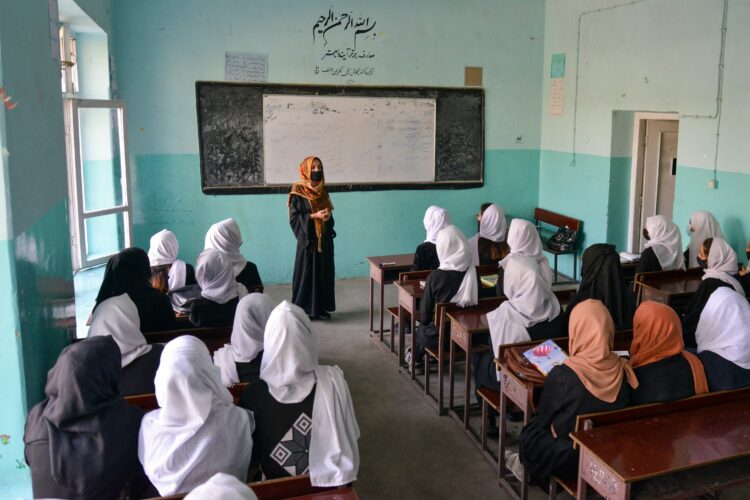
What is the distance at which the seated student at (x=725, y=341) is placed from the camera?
122 inches

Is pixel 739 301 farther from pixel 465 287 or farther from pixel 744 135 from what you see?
pixel 744 135

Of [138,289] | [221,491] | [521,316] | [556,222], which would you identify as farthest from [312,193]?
[221,491]

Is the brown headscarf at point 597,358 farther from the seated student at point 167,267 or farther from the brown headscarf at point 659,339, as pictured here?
the seated student at point 167,267

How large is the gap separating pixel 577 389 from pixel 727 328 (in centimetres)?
95

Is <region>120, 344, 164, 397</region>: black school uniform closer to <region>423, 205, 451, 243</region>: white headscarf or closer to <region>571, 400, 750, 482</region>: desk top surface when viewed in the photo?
<region>571, 400, 750, 482</region>: desk top surface

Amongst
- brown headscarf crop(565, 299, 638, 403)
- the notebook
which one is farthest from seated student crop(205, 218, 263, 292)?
brown headscarf crop(565, 299, 638, 403)

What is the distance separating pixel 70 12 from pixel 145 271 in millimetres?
2165

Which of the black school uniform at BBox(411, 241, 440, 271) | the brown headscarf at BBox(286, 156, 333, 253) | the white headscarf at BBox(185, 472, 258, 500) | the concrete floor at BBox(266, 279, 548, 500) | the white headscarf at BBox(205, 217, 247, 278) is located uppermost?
the brown headscarf at BBox(286, 156, 333, 253)

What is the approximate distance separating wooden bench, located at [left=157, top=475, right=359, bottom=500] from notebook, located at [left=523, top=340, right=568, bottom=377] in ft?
4.46

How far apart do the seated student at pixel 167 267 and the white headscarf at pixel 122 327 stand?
1639 mm

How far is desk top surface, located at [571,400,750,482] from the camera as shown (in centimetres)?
244

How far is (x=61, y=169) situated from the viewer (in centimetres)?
340

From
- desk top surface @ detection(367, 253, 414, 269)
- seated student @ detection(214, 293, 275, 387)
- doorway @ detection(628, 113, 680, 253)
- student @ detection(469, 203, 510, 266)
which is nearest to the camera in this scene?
seated student @ detection(214, 293, 275, 387)

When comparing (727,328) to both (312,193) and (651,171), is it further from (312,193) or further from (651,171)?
(651,171)
